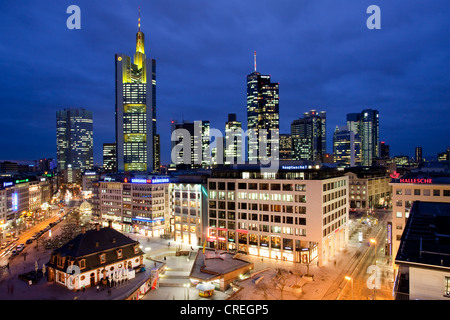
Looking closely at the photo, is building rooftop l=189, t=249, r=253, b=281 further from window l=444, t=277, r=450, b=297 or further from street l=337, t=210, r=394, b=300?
window l=444, t=277, r=450, b=297

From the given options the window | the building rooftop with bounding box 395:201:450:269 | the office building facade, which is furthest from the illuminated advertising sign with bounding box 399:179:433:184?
the window

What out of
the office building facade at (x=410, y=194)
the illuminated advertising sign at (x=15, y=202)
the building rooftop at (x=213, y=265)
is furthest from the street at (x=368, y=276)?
the illuminated advertising sign at (x=15, y=202)

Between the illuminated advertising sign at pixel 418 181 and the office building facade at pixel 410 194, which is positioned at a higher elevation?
the illuminated advertising sign at pixel 418 181

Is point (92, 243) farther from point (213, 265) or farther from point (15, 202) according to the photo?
point (15, 202)

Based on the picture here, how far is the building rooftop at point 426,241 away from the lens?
16375 mm

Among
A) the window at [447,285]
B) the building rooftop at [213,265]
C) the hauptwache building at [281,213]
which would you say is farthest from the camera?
the hauptwache building at [281,213]

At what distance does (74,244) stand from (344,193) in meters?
62.6

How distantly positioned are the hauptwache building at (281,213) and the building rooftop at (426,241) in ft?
107

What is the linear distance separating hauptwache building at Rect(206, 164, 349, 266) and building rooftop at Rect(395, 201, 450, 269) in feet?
107

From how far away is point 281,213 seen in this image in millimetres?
63812

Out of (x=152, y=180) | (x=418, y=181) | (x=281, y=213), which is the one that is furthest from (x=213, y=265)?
(x=152, y=180)

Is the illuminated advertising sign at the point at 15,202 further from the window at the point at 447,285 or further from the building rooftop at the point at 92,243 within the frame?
the window at the point at 447,285

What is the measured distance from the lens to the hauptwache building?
60.9 m
